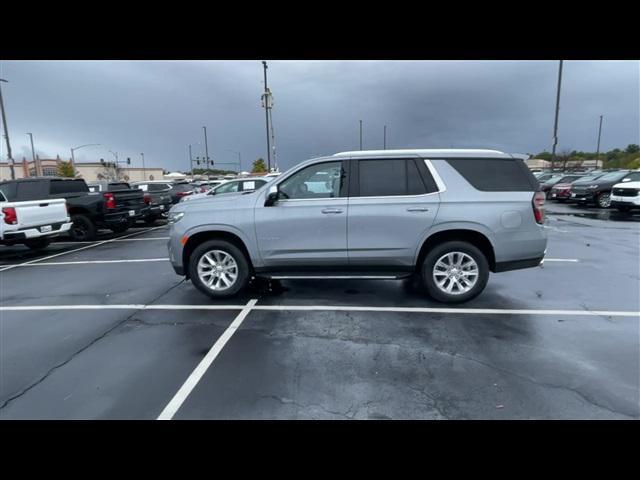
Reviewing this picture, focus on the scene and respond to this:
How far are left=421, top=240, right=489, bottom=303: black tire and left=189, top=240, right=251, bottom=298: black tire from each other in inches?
98.5

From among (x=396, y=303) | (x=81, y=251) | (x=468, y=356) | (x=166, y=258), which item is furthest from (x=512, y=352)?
(x=81, y=251)

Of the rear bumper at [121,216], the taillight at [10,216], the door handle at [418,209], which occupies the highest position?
the door handle at [418,209]

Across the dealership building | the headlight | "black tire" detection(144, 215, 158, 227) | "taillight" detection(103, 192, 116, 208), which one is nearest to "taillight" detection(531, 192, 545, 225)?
the headlight

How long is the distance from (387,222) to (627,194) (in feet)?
48.3

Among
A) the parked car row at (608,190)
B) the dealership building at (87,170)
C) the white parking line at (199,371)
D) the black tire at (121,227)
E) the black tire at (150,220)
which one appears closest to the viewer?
the white parking line at (199,371)

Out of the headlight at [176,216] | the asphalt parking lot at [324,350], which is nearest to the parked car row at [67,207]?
the headlight at [176,216]

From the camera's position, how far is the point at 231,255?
4.96 m

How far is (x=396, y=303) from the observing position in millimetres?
4812

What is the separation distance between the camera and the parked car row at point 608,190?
13742 mm

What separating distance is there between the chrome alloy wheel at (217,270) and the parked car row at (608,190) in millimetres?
14637

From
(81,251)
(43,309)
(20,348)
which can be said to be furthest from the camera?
(81,251)

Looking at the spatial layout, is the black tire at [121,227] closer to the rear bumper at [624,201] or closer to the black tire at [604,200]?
the rear bumper at [624,201]
